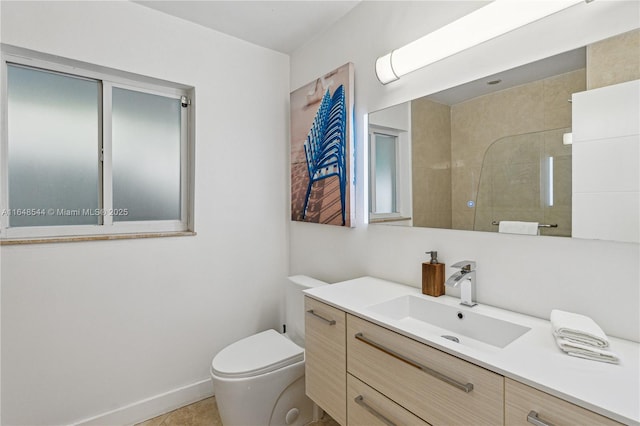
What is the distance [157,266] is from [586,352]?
6.51 feet

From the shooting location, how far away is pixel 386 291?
1.49 metres

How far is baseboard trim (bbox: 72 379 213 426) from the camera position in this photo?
174 centimetres

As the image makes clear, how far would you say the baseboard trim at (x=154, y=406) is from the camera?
1.74m

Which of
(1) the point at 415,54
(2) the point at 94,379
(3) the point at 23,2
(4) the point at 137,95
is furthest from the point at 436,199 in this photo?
(3) the point at 23,2

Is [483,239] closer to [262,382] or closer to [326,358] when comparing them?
[326,358]

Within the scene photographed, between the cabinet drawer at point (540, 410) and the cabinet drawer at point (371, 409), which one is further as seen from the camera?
the cabinet drawer at point (371, 409)

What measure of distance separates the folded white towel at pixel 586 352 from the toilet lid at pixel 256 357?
3.97 ft

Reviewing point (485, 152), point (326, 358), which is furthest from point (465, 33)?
point (326, 358)

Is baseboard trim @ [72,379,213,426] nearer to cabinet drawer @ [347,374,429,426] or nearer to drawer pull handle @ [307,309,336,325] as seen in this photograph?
drawer pull handle @ [307,309,336,325]

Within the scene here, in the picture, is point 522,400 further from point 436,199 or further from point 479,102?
point 479,102

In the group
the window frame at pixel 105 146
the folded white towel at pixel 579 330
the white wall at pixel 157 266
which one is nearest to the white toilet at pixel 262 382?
the white wall at pixel 157 266

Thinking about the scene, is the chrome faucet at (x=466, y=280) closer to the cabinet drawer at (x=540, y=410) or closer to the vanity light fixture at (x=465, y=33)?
the cabinet drawer at (x=540, y=410)

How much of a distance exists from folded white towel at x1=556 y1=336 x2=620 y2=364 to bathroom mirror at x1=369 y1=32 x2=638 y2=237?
1.24 ft

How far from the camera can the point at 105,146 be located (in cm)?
182
